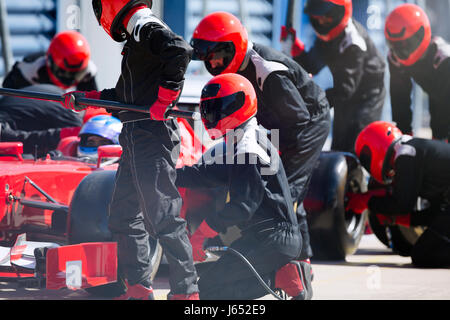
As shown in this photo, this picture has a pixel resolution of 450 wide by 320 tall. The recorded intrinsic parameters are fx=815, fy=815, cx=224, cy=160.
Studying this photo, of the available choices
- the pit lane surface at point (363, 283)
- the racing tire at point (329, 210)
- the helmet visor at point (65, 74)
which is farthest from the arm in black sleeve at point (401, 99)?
the helmet visor at point (65, 74)

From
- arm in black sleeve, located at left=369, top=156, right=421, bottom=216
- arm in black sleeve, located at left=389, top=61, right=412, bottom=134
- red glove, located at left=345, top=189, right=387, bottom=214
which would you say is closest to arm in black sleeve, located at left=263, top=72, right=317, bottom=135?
arm in black sleeve, located at left=369, top=156, right=421, bottom=216

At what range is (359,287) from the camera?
5.06 meters

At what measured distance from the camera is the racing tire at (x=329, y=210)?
6.09 m

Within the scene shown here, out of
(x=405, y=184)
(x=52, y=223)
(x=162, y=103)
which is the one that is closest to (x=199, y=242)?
(x=162, y=103)

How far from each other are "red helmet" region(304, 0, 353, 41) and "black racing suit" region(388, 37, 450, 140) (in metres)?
0.67

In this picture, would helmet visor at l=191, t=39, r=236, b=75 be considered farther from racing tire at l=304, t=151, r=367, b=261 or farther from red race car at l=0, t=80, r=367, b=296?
racing tire at l=304, t=151, r=367, b=261

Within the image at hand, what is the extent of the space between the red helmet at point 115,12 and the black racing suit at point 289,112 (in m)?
0.98

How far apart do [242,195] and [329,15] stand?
3.61 m

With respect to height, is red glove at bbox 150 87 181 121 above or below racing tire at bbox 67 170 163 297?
above

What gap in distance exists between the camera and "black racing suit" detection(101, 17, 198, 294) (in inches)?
154

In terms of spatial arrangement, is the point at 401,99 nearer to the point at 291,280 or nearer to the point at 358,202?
the point at 358,202
